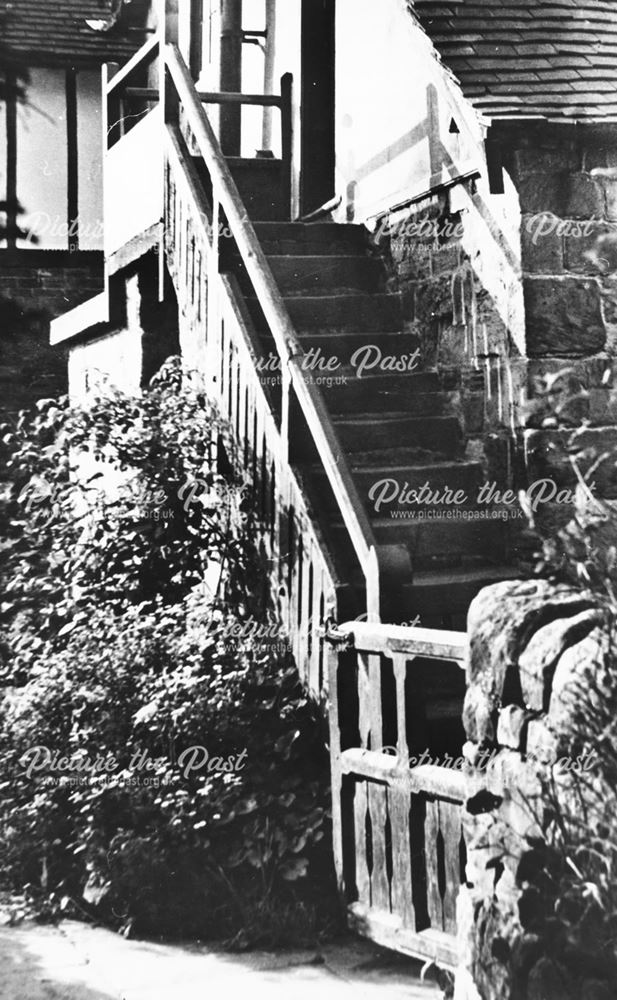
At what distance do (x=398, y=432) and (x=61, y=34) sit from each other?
31.3ft

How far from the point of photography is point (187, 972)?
14.6 feet

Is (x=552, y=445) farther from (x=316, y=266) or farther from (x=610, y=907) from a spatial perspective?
(x=610, y=907)

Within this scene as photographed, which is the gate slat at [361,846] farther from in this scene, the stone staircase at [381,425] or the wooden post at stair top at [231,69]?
the wooden post at stair top at [231,69]

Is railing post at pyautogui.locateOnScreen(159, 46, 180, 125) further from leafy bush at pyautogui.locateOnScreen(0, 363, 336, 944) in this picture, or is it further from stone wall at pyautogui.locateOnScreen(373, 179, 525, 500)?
leafy bush at pyautogui.locateOnScreen(0, 363, 336, 944)

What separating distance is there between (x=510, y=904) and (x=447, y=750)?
2.06 meters

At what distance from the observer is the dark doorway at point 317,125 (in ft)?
32.2

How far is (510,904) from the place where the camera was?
3.19 metres

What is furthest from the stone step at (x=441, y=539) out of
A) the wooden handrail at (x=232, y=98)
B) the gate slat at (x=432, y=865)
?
the wooden handrail at (x=232, y=98)

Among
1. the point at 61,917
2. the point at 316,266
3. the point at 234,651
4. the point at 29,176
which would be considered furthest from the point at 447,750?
the point at 29,176

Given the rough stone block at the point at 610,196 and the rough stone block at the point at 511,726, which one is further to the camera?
the rough stone block at the point at 610,196

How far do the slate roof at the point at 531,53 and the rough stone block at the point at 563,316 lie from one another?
0.85 metres

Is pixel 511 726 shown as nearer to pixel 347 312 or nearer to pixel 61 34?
pixel 347 312

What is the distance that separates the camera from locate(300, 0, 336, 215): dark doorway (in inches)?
387

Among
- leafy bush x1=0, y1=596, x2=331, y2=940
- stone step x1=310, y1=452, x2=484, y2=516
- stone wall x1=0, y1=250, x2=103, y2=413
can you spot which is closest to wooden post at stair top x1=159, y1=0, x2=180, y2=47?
stone step x1=310, y1=452, x2=484, y2=516
